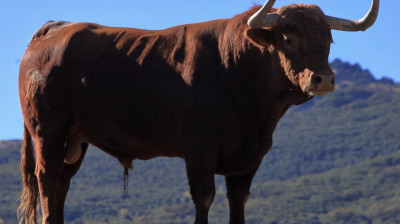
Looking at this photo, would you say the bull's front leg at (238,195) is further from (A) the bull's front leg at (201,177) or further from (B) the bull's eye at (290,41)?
(B) the bull's eye at (290,41)

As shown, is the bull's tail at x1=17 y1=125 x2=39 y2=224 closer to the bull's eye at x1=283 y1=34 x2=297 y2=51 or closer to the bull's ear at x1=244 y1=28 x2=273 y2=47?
the bull's ear at x1=244 y1=28 x2=273 y2=47

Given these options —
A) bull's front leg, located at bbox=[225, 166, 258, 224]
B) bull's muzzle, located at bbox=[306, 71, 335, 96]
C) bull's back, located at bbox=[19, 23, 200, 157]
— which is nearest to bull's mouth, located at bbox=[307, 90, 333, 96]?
bull's muzzle, located at bbox=[306, 71, 335, 96]

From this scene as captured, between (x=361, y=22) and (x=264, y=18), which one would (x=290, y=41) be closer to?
(x=264, y=18)

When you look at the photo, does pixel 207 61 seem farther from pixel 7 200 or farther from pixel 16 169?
pixel 16 169

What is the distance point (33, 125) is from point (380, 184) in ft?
631

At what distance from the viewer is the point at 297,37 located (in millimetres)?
10891

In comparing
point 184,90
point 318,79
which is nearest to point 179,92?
point 184,90

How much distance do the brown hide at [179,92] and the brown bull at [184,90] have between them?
0.6 inches

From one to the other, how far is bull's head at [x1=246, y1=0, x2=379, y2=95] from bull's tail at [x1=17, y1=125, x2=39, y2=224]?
378 centimetres

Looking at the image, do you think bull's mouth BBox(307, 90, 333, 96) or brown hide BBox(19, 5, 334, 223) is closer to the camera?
bull's mouth BBox(307, 90, 333, 96)

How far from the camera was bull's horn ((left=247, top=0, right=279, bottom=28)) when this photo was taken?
35.2 ft

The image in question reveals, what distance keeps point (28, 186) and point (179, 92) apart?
2.90m

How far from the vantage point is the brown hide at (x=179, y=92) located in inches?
431

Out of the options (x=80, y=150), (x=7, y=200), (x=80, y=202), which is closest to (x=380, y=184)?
(x=80, y=202)
